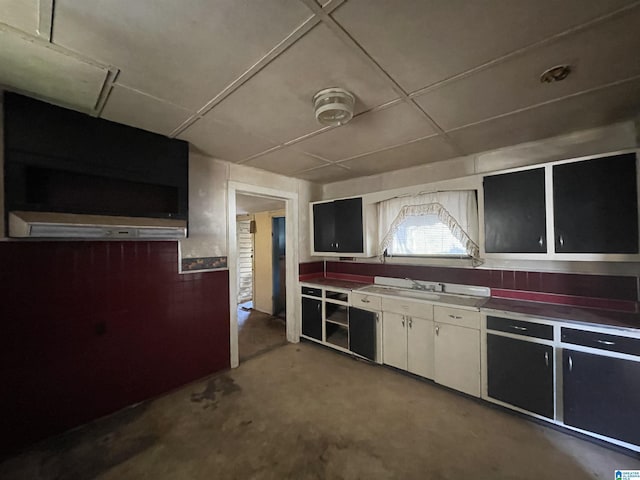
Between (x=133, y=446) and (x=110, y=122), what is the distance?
247 cm

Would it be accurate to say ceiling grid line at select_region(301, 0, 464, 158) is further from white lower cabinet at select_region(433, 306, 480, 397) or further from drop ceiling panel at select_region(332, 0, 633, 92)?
white lower cabinet at select_region(433, 306, 480, 397)

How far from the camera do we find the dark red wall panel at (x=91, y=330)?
1.76 metres

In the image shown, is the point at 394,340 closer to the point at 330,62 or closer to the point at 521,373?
the point at 521,373

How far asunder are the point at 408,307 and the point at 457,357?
0.61 metres

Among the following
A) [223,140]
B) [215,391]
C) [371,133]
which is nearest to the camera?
[371,133]

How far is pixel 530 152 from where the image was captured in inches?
94.9

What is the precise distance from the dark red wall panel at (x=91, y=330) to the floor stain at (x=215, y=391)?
181 mm

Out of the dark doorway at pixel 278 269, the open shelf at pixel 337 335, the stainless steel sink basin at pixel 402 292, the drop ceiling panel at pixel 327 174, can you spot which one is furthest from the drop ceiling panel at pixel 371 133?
the dark doorway at pixel 278 269

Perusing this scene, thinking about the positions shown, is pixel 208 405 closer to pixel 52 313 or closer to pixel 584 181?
pixel 52 313

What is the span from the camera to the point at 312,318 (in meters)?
3.55

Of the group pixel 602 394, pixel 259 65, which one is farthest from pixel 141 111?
pixel 602 394

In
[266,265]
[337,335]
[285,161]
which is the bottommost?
[337,335]

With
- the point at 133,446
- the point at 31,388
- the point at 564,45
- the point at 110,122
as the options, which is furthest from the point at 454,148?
the point at 31,388

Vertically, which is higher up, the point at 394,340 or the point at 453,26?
the point at 453,26
